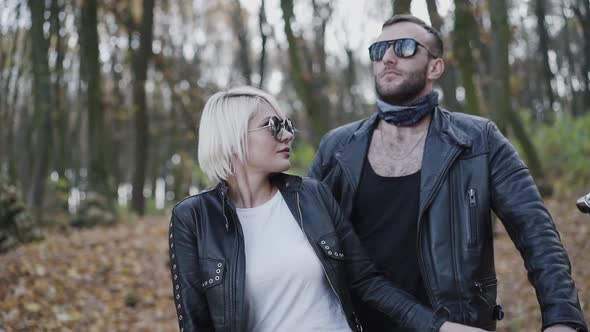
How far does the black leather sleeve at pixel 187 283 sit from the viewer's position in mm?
2797

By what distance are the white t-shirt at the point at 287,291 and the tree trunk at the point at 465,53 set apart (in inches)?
273

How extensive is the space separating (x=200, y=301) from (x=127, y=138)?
106 feet

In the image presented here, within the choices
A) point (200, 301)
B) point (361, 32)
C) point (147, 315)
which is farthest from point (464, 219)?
point (361, 32)

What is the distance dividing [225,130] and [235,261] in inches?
25.1

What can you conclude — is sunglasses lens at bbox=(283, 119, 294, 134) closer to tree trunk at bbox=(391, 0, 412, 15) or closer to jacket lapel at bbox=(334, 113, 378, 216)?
jacket lapel at bbox=(334, 113, 378, 216)

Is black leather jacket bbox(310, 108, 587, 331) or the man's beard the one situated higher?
the man's beard

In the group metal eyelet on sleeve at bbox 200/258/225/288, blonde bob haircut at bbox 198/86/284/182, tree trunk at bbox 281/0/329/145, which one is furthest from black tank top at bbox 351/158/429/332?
tree trunk at bbox 281/0/329/145

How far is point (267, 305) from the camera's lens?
284 centimetres

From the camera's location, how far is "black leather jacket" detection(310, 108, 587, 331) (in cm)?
303

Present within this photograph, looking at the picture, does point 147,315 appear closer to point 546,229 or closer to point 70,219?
point 546,229

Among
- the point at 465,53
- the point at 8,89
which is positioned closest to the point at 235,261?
the point at 465,53

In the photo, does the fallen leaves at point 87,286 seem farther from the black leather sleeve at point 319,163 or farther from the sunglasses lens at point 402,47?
the sunglasses lens at point 402,47

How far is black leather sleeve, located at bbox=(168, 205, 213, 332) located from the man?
93cm

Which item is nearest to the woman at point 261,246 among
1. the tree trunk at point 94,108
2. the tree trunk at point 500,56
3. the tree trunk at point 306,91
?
the tree trunk at point 306,91
